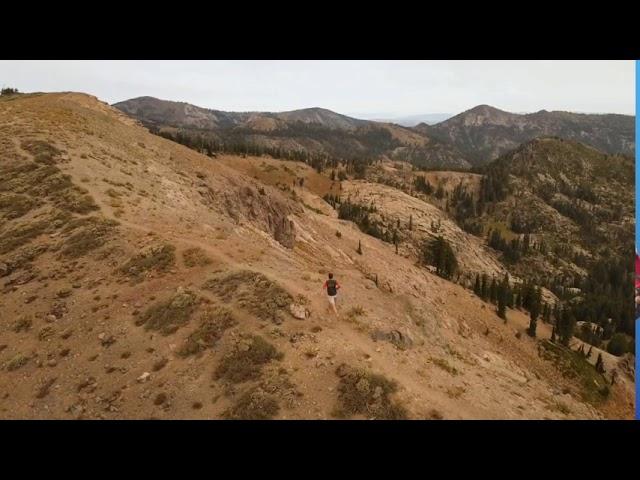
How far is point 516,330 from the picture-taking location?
58562mm

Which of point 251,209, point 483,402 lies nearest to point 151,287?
point 483,402

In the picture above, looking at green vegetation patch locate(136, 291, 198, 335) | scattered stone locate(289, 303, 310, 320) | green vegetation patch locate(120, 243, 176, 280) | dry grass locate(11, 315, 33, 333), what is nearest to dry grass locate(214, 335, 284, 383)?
scattered stone locate(289, 303, 310, 320)

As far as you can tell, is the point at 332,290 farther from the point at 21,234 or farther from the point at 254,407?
the point at 21,234

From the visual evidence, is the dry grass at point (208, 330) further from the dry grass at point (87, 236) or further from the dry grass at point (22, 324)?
the dry grass at point (87, 236)

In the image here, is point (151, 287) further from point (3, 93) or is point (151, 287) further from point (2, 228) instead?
point (3, 93)

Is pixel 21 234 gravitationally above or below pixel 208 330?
above

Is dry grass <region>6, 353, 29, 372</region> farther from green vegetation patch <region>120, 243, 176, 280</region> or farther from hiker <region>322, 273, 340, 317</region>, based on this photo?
hiker <region>322, 273, 340, 317</region>

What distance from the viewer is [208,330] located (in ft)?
55.2

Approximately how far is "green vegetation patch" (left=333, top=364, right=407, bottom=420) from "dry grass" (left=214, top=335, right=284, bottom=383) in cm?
283

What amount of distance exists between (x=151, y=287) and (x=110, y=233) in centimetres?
607

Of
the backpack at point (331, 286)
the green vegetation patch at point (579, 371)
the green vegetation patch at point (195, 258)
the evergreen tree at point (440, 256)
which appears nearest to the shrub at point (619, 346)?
the evergreen tree at point (440, 256)

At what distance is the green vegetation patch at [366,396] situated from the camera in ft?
43.8

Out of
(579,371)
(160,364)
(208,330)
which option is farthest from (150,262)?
(579,371)

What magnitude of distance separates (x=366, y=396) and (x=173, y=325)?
28.9 ft
